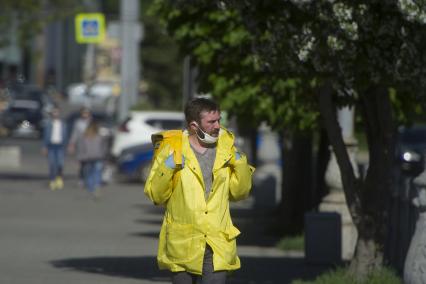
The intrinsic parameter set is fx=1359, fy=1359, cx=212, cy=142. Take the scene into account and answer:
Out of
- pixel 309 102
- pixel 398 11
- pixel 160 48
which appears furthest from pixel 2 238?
pixel 160 48

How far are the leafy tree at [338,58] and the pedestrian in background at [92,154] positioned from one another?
10.4m

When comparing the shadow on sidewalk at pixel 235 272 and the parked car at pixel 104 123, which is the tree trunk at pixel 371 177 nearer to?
the shadow on sidewalk at pixel 235 272

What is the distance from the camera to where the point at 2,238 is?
17109 mm

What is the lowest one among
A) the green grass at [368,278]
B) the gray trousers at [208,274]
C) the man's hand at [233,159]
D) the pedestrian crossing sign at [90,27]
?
the green grass at [368,278]

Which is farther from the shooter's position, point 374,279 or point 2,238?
point 2,238

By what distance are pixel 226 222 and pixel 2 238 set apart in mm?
9419

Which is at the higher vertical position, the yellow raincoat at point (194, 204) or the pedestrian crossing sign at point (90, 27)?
the pedestrian crossing sign at point (90, 27)

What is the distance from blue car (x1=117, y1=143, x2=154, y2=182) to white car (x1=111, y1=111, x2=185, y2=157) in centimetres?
197

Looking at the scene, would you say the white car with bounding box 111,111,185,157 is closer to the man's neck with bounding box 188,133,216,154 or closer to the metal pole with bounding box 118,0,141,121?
the metal pole with bounding box 118,0,141,121

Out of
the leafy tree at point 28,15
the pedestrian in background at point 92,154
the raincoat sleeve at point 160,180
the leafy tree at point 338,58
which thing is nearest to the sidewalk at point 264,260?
the leafy tree at point 338,58

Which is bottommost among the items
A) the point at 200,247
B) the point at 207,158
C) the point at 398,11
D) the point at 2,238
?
the point at 2,238

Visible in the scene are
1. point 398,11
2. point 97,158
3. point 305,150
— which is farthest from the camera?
point 97,158

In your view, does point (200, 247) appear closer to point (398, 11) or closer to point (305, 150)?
point (398, 11)

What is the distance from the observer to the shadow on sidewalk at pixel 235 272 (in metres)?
13.0
